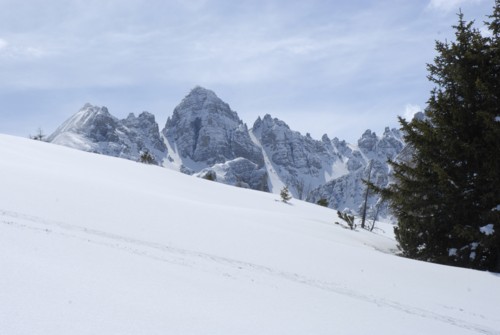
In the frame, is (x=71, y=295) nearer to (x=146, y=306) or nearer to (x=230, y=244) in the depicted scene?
(x=146, y=306)

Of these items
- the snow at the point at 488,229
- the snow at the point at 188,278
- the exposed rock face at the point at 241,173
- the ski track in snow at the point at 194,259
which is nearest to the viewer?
the snow at the point at 188,278

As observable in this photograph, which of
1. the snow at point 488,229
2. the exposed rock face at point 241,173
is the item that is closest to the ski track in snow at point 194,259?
the snow at point 488,229

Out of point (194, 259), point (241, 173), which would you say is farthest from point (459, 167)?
point (241, 173)

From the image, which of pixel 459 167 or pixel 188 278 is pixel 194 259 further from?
pixel 459 167

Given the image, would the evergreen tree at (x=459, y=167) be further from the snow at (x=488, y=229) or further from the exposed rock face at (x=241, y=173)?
the exposed rock face at (x=241, y=173)

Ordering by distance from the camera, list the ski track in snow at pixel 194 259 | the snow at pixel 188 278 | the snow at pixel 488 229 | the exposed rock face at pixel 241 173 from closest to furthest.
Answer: the snow at pixel 188 278
the ski track in snow at pixel 194 259
the snow at pixel 488 229
the exposed rock face at pixel 241 173

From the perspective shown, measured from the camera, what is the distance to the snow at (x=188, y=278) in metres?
5.18

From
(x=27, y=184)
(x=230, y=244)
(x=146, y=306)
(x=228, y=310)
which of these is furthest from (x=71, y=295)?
(x=27, y=184)

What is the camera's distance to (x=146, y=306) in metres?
5.50

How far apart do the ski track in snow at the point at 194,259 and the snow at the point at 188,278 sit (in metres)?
0.04

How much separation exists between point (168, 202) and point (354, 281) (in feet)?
28.3

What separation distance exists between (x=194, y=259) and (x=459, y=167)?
11327mm

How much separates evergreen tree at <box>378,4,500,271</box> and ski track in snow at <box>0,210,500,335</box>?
664cm

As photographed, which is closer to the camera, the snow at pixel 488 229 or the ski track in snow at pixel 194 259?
the ski track in snow at pixel 194 259
